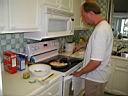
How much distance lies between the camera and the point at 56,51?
94.2 inches

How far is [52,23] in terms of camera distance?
1.75 meters

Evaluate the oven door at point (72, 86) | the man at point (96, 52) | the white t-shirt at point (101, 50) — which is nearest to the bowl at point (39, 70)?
the oven door at point (72, 86)

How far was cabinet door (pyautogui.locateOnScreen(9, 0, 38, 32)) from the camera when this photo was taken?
4.14 ft

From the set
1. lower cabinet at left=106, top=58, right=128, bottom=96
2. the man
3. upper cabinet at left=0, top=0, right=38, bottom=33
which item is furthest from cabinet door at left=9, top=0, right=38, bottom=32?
lower cabinet at left=106, top=58, right=128, bottom=96

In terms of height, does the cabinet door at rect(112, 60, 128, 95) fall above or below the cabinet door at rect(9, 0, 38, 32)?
below

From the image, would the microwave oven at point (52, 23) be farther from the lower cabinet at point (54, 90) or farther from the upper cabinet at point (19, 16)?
the lower cabinet at point (54, 90)

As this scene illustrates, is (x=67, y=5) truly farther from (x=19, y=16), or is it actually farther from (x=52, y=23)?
(x=19, y=16)

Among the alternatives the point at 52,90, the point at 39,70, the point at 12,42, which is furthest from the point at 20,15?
the point at 52,90

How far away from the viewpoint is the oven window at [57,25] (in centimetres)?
173

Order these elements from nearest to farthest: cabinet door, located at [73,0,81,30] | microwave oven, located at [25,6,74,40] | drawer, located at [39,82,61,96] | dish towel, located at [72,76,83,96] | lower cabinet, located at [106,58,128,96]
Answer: drawer, located at [39,82,61,96] < microwave oven, located at [25,6,74,40] < dish towel, located at [72,76,83,96] < cabinet door, located at [73,0,81,30] < lower cabinet, located at [106,58,128,96]

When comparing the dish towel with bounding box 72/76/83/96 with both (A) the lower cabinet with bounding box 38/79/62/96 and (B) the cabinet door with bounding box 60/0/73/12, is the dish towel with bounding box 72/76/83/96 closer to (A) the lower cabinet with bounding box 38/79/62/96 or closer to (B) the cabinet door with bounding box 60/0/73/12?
(A) the lower cabinet with bounding box 38/79/62/96

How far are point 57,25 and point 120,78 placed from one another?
1605 millimetres

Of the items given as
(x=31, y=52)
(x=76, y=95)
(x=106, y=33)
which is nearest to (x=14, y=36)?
(x=31, y=52)

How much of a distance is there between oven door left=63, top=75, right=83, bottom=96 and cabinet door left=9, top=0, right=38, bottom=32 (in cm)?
71
